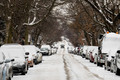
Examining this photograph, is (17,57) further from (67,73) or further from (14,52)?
(67,73)

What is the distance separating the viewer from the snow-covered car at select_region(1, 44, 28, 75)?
20031 mm

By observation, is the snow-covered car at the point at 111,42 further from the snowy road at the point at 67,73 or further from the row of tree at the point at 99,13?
the row of tree at the point at 99,13

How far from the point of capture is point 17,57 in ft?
68.8

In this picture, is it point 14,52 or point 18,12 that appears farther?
point 18,12

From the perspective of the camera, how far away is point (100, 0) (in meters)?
40.4

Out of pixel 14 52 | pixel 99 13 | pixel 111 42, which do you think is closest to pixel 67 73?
pixel 14 52

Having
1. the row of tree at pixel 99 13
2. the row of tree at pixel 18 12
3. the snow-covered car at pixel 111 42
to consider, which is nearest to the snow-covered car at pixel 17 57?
the snow-covered car at pixel 111 42

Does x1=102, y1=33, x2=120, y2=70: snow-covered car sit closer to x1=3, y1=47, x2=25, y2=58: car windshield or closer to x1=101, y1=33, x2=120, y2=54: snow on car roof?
x1=101, y1=33, x2=120, y2=54: snow on car roof

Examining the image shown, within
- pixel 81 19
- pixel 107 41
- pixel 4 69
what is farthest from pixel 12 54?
pixel 81 19

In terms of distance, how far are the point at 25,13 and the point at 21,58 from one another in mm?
21247

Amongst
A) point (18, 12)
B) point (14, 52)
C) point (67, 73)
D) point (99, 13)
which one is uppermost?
point (18, 12)

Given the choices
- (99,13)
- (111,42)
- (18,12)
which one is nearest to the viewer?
(111,42)

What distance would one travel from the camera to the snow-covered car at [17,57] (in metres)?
A: 20.0

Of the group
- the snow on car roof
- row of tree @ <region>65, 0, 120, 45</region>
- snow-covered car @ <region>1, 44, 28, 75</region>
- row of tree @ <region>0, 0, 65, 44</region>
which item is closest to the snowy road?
snow-covered car @ <region>1, 44, 28, 75</region>
